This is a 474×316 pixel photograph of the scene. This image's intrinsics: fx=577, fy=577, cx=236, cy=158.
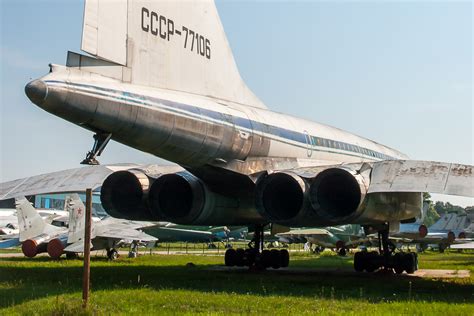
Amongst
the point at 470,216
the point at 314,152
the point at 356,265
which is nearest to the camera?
the point at 314,152

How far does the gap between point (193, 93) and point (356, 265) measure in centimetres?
730

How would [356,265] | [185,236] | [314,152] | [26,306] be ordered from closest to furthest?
[26,306], [314,152], [356,265], [185,236]

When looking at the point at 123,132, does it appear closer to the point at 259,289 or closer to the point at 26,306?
the point at 26,306

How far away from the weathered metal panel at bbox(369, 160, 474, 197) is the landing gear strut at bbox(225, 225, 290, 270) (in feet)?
17.6

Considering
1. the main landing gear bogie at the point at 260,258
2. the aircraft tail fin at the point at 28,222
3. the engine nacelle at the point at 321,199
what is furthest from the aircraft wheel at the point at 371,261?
the aircraft tail fin at the point at 28,222

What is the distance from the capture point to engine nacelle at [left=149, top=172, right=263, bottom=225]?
40.5 ft

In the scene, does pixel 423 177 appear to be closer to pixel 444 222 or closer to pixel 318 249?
pixel 318 249

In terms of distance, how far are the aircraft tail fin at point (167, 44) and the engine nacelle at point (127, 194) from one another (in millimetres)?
2527

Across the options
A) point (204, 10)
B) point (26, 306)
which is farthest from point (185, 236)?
A: point (26, 306)

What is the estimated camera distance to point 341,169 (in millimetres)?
10594

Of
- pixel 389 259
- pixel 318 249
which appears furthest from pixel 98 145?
pixel 318 249

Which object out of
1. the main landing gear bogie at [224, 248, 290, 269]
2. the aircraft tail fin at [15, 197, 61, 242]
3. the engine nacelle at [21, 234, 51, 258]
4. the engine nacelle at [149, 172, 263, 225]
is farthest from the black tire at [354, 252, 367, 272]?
the aircraft tail fin at [15, 197, 61, 242]

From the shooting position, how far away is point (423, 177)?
9711 mm

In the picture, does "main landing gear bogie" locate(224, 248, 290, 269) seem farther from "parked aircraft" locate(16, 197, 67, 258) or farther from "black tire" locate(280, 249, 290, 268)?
"parked aircraft" locate(16, 197, 67, 258)
